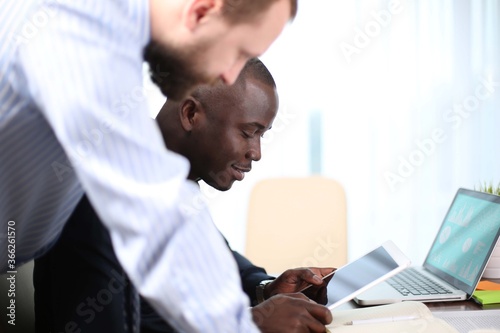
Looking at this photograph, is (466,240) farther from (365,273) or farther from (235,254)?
(235,254)

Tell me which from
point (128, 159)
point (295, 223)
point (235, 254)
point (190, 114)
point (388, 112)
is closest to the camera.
Answer: point (128, 159)

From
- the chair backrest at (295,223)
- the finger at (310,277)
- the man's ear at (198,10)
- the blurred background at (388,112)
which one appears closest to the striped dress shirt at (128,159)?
the man's ear at (198,10)

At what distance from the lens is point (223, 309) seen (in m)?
0.55

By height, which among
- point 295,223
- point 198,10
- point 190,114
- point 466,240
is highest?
point 198,10

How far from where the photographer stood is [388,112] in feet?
10.7

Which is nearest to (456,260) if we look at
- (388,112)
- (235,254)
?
(235,254)

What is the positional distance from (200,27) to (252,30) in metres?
0.06

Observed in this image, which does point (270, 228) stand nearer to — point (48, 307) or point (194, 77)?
point (48, 307)

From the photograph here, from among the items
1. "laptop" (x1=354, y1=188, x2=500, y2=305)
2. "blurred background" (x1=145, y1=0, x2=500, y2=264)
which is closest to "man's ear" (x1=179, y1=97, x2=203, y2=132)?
"laptop" (x1=354, y1=188, x2=500, y2=305)

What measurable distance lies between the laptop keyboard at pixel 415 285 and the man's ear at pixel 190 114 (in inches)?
22.1

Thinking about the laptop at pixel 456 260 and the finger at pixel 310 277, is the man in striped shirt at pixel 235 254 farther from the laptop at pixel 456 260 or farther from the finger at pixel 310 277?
the laptop at pixel 456 260

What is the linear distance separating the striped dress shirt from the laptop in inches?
26.7

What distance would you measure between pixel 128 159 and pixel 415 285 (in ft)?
3.10

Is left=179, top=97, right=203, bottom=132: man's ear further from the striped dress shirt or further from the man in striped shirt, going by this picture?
the striped dress shirt
